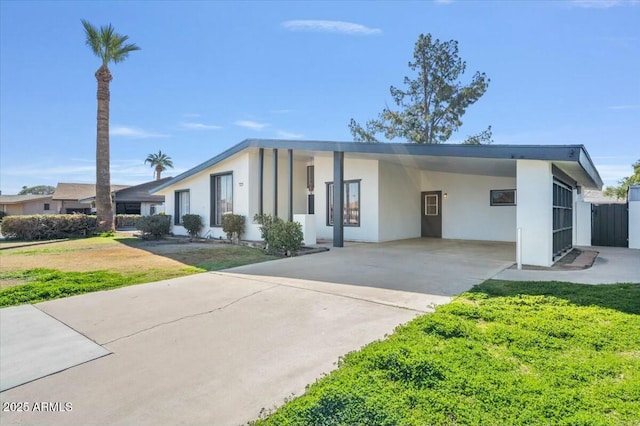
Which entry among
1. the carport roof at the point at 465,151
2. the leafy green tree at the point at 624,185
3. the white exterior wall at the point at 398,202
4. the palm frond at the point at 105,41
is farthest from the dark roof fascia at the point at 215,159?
the leafy green tree at the point at 624,185

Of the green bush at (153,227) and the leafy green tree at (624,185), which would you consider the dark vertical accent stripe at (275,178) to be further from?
the leafy green tree at (624,185)

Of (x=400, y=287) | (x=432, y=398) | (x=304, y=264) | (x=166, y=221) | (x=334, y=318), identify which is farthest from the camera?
(x=166, y=221)

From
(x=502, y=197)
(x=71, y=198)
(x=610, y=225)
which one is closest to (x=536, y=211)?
(x=502, y=197)

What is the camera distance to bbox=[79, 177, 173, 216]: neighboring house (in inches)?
1183

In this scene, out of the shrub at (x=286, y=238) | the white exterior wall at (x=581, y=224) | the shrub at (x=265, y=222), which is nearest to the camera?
the shrub at (x=286, y=238)

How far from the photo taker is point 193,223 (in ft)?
50.8

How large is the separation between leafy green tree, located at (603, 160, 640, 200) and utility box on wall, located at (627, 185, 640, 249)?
55.6 ft

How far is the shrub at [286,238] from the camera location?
10258 mm

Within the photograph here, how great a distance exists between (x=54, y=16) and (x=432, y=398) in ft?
53.8

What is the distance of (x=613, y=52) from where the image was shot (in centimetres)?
1223

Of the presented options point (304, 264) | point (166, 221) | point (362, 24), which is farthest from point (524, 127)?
point (166, 221)

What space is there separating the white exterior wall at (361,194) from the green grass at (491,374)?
8922 mm

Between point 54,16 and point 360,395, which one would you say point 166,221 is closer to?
point 54,16

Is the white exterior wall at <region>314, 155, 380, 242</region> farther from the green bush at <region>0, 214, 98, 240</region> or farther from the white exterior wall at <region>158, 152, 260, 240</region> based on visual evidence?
the green bush at <region>0, 214, 98, 240</region>
